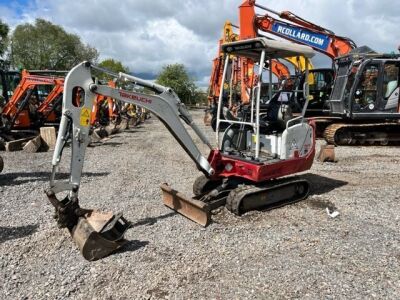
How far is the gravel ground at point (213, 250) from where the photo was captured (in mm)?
3846

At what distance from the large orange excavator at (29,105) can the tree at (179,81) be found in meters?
38.4

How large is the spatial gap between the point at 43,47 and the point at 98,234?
55496mm

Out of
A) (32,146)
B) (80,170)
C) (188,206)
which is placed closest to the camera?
(80,170)

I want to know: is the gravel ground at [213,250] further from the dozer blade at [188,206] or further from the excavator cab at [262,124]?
the excavator cab at [262,124]

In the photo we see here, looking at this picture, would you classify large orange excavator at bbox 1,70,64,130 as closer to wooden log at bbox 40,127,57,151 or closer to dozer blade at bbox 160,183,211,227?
wooden log at bbox 40,127,57,151

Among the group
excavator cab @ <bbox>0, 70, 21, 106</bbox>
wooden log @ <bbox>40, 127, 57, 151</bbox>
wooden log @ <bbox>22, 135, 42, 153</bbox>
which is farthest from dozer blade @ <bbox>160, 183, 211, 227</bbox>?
excavator cab @ <bbox>0, 70, 21, 106</bbox>

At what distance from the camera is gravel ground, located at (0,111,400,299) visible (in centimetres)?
385

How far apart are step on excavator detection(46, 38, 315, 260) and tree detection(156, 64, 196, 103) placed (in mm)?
46911

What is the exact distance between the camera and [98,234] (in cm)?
443

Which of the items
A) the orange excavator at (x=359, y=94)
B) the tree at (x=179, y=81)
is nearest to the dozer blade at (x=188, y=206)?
the orange excavator at (x=359, y=94)

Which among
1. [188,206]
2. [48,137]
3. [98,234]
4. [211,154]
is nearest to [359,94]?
[211,154]

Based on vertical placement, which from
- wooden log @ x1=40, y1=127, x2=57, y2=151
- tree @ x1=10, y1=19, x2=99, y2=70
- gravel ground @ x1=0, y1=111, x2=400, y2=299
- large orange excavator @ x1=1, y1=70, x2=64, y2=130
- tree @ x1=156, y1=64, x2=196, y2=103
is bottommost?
gravel ground @ x1=0, y1=111, x2=400, y2=299

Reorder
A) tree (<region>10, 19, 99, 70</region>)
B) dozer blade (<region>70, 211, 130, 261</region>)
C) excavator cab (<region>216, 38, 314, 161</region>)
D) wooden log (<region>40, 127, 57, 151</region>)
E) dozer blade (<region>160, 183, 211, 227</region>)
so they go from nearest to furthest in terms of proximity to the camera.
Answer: dozer blade (<region>70, 211, 130, 261</region>) → dozer blade (<region>160, 183, 211, 227</region>) → excavator cab (<region>216, 38, 314, 161</region>) → wooden log (<region>40, 127, 57, 151</region>) → tree (<region>10, 19, 99, 70</region>)

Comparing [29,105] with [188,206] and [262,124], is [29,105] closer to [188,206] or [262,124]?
[262,124]
